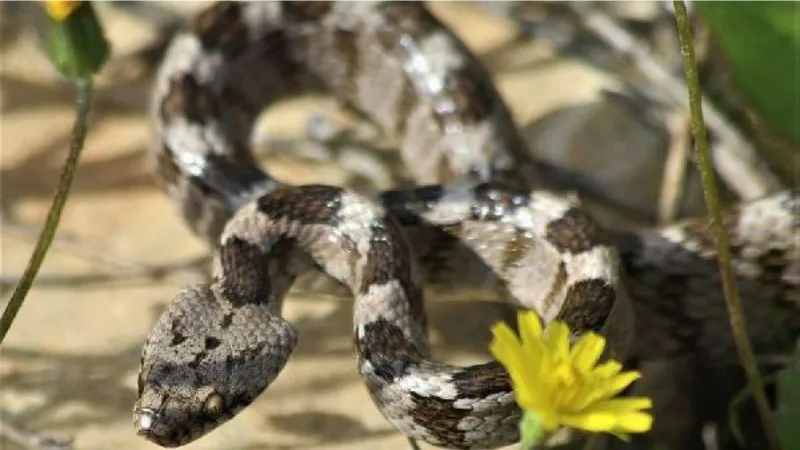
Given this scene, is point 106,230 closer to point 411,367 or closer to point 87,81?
point 87,81

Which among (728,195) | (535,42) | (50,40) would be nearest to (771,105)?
(728,195)

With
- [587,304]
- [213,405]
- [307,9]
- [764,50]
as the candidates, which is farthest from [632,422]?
[307,9]

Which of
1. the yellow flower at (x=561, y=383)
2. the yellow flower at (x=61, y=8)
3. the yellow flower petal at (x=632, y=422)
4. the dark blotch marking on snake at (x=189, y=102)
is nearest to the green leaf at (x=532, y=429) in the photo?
the yellow flower at (x=561, y=383)

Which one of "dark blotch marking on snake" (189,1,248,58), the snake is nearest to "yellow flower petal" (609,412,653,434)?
the snake

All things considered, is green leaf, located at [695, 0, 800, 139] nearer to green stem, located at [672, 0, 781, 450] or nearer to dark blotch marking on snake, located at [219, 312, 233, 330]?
green stem, located at [672, 0, 781, 450]

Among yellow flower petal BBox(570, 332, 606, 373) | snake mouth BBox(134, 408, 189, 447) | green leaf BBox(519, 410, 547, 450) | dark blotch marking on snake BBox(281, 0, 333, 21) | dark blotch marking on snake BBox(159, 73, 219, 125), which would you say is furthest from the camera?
dark blotch marking on snake BBox(281, 0, 333, 21)
